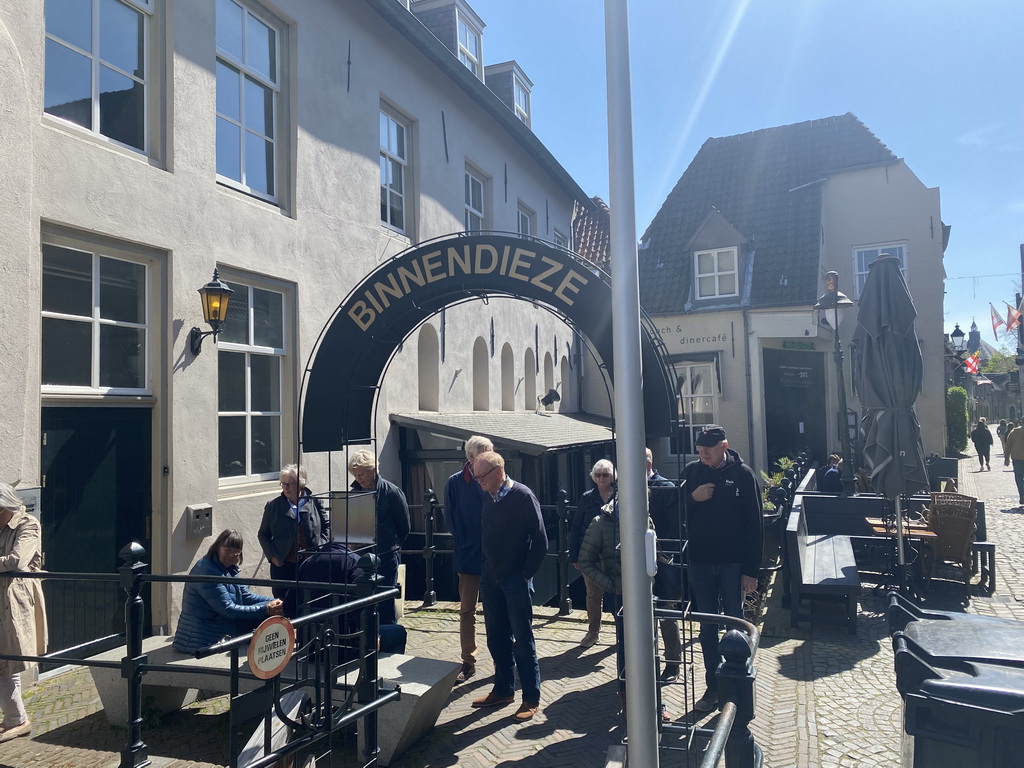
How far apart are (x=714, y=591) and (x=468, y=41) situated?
13.7 m

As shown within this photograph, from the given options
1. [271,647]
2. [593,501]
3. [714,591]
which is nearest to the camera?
[271,647]

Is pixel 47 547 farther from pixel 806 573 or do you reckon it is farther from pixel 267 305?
pixel 806 573

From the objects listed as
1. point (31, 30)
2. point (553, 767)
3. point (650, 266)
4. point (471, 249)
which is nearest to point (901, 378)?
point (471, 249)

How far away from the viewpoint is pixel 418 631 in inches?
279

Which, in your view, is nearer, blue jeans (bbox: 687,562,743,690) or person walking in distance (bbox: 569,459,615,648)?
blue jeans (bbox: 687,562,743,690)

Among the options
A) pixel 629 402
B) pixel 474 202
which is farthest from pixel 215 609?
pixel 474 202

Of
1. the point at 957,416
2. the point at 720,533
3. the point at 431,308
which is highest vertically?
the point at 431,308

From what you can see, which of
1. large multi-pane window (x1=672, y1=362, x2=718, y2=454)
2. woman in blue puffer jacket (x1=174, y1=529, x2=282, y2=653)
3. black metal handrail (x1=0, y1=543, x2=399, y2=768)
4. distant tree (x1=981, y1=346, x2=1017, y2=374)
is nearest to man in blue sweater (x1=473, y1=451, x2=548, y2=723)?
black metal handrail (x1=0, y1=543, x2=399, y2=768)

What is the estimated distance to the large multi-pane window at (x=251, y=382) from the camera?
26.2ft

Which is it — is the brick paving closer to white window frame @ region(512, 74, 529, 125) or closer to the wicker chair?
the wicker chair

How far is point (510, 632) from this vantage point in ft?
16.8

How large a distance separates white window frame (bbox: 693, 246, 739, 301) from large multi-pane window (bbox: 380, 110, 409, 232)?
11.6m

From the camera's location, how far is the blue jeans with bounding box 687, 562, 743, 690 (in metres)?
5.14

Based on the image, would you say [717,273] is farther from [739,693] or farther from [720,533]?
[739,693]
